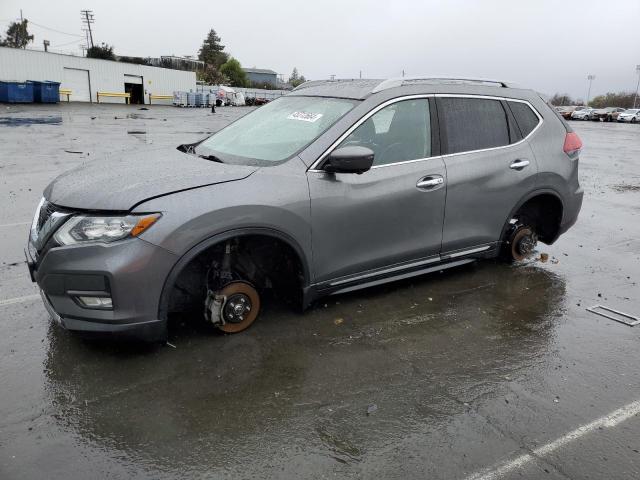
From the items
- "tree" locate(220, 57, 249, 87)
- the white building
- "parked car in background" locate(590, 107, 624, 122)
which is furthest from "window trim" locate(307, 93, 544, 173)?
"tree" locate(220, 57, 249, 87)

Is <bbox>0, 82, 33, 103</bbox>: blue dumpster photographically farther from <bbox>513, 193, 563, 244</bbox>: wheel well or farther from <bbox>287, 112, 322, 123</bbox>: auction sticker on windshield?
<bbox>513, 193, 563, 244</bbox>: wheel well

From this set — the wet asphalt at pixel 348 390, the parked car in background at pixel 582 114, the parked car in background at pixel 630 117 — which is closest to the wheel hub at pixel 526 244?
the wet asphalt at pixel 348 390

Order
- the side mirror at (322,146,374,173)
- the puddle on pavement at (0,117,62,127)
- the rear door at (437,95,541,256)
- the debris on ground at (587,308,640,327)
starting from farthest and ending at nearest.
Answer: the puddle on pavement at (0,117,62,127) < the rear door at (437,95,541,256) < the debris on ground at (587,308,640,327) < the side mirror at (322,146,374,173)

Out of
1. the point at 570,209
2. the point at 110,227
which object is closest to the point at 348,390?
the point at 110,227

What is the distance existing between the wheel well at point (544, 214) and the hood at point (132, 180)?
10.1 ft

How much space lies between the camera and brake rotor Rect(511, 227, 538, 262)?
213 inches

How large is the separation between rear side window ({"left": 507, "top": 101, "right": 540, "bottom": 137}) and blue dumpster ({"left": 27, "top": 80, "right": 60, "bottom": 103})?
4558cm

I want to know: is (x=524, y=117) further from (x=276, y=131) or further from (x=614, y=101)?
(x=614, y=101)

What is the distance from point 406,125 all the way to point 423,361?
74.8 inches

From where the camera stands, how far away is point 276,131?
14.4 feet

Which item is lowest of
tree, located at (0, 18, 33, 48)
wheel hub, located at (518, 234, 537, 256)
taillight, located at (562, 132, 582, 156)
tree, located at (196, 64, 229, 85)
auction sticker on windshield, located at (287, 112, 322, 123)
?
wheel hub, located at (518, 234, 537, 256)

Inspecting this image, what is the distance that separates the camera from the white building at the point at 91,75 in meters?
48.1

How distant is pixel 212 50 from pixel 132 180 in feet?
409

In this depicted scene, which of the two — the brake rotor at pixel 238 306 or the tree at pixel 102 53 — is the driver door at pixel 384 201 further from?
the tree at pixel 102 53
